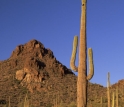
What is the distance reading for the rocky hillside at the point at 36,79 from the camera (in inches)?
2066

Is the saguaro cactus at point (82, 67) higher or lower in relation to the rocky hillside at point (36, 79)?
lower

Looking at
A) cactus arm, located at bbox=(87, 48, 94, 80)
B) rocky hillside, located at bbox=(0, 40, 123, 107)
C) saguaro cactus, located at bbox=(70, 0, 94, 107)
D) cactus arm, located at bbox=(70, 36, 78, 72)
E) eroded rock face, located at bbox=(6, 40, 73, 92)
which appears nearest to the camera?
saguaro cactus, located at bbox=(70, 0, 94, 107)

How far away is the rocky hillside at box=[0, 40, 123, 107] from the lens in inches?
2066

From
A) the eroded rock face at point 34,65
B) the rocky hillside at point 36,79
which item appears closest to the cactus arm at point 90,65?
the rocky hillside at point 36,79

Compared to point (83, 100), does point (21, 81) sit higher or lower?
higher

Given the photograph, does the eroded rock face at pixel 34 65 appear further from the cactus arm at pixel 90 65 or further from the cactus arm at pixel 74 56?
the cactus arm at pixel 90 65

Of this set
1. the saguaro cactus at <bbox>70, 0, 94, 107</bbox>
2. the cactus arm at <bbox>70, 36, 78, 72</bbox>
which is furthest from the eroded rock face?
the saguaro cactus at <bbox>70, 0, 94, 107</bbox>

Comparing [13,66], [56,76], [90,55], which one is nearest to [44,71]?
[56,76]

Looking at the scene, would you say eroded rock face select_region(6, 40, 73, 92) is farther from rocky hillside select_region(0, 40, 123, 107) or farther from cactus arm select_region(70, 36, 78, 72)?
cactus arm select_region(70, 36, 78, 72)

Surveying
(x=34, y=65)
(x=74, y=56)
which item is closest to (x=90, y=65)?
(x=74, y=56)

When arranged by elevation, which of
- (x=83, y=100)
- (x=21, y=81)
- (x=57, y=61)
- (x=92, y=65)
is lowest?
(x=83, y=100)

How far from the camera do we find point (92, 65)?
1053 cm

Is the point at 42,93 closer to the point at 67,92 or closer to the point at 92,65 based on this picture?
the point at 67,92

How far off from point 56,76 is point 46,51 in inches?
469
